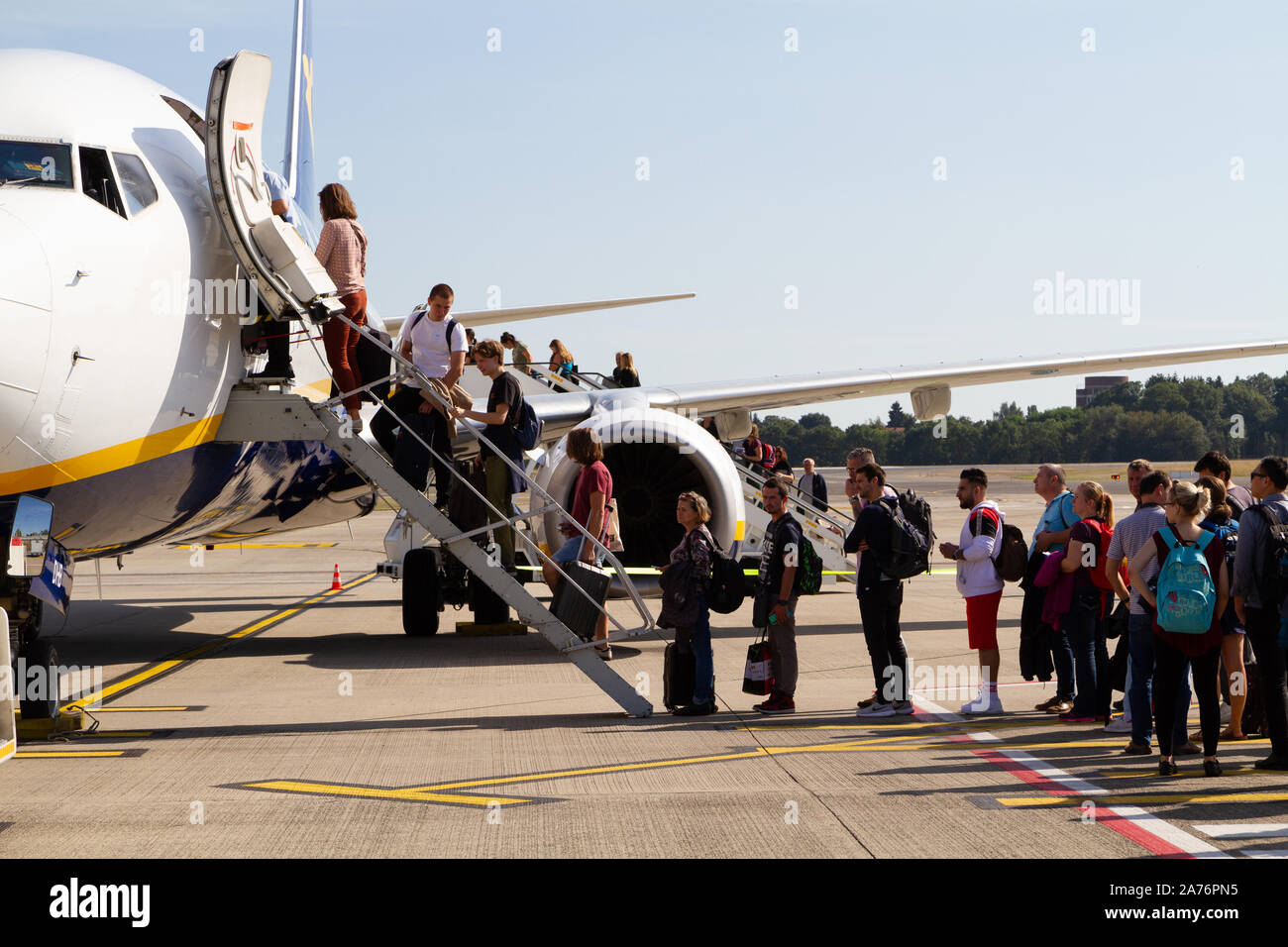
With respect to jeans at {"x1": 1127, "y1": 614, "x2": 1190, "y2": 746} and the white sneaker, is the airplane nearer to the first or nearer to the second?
the white sneaker

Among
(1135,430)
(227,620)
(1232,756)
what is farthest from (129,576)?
(1135,430)

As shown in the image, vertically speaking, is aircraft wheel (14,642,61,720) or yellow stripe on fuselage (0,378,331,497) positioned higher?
yellow stripe on fuselage (0,378,331,497)

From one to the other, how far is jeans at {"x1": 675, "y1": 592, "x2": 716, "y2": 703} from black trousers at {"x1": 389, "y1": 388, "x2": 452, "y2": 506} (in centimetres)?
221

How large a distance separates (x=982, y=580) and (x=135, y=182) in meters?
6.05

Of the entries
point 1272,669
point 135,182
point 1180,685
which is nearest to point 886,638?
point 1180,685

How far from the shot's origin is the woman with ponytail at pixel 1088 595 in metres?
8.42

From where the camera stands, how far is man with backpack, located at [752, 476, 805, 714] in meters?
8.65

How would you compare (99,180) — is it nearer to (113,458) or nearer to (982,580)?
(113,458)

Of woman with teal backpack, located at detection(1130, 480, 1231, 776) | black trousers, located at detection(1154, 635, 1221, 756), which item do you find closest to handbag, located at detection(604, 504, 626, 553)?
woman with teal backpack, located at detection(1130, 480, 1231, 776)

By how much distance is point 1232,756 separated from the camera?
7.69 m

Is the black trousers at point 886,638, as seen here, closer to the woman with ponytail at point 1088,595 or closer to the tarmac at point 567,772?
the tarmac at point 567,772

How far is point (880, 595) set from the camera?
8.65 m

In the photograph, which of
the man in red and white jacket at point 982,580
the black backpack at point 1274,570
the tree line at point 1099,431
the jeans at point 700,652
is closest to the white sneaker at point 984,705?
the man in red and white jacket at point 982,580
